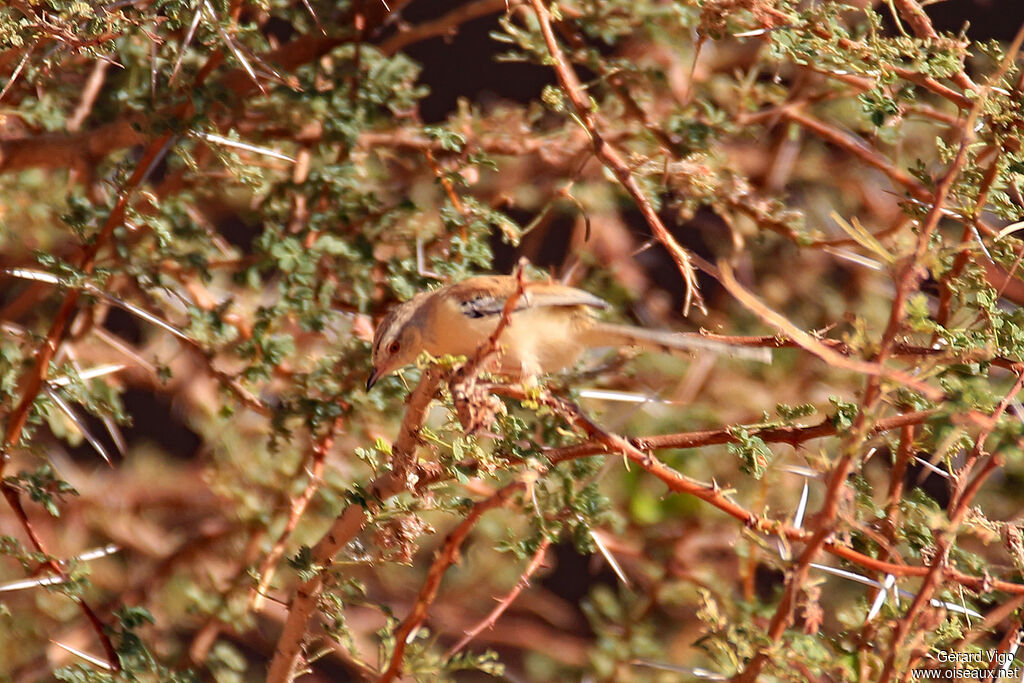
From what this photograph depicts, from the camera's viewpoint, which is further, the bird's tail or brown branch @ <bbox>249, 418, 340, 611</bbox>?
brown branch @ <bbox>249, 418, 340, 611</bbox>

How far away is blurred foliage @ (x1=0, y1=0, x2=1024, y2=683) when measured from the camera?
200cm

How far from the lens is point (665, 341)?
80.8 inches

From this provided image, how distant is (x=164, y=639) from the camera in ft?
11.1

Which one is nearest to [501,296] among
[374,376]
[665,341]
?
[374,376]

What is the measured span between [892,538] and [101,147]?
2284mm

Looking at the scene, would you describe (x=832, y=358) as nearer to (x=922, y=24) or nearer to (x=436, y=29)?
(x=922, y=24)

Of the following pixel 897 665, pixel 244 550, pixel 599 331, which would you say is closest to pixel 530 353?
pixel 599 331

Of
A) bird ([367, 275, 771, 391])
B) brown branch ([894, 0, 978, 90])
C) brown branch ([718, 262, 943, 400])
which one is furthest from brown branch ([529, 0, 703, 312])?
brown branch ([894, 0, 978, 90])

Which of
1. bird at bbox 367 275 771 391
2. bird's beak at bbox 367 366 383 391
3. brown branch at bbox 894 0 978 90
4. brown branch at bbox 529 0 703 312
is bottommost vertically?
bird's beak at bbox 367 366 383 391

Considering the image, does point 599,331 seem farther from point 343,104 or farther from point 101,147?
point 101,147

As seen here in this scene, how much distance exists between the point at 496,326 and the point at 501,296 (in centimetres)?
9

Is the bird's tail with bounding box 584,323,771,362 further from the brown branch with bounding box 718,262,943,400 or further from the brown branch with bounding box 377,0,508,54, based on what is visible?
the brown branch with bounding box 377,0,508,54

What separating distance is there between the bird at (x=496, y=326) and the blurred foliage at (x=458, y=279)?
0.08 meters

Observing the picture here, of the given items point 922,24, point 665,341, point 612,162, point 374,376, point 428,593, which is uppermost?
point 922,24
